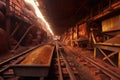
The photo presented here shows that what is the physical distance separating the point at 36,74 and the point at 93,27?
731 centimetres

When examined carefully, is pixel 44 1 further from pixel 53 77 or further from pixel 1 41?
pixel 53 77

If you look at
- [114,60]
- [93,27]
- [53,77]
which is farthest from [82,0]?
[53,77]

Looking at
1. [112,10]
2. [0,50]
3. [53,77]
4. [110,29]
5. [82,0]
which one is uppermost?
[82,0]

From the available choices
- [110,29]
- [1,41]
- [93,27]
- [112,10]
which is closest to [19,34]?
[1,41]

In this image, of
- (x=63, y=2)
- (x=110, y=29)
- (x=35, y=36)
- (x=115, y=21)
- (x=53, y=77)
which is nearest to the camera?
(x=53, y=77)

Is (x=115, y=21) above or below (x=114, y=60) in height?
Result: above

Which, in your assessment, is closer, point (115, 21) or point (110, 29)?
point (115, 21)

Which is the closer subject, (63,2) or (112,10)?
(112,10)

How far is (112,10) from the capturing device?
704 centimetres

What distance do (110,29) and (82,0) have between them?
259 cm

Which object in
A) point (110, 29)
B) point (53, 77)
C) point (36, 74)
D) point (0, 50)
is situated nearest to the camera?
point (36, 74)

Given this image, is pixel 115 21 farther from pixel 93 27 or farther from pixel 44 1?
pixel 44 1

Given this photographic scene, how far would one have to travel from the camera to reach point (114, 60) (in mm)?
7348

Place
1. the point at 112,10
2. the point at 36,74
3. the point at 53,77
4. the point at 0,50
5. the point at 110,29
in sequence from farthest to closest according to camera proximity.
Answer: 1. the point at 0,50
2. the point at 110,29
3. the point at 112,10
4. the point at 53,77
5. the point at 36,74
